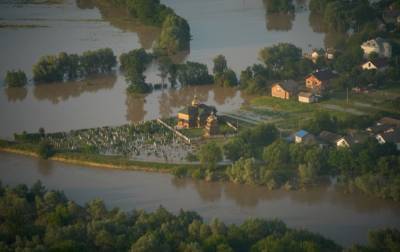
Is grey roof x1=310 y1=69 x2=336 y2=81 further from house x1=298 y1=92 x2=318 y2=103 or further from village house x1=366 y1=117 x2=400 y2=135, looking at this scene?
village house x1=366 y1=117 x2=400 y2=135

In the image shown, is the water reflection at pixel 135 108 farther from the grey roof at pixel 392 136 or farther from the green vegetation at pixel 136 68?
the grey roof at pixel 392 136

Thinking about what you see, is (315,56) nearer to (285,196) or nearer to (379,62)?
(379,62)

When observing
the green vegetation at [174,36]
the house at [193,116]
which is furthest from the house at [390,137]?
the green vegetation at [174,36]

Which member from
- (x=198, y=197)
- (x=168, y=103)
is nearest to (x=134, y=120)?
Answer: (x=168, y=103)

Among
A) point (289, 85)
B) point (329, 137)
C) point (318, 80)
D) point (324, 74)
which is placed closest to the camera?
point (329, 137)

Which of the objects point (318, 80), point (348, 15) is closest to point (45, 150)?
point (318, 80)

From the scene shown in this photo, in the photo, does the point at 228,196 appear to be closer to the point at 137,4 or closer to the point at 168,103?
the point at 168,103
